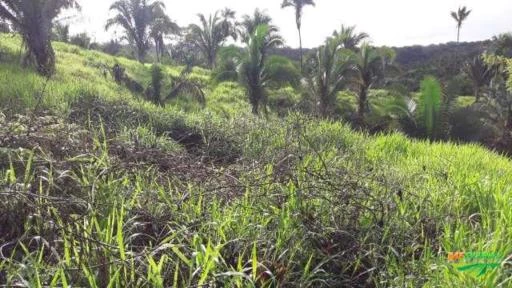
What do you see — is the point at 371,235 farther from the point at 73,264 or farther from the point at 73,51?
the point at 73,51

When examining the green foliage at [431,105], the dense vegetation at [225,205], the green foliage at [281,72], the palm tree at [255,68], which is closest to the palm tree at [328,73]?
the green foliage at [281,72]

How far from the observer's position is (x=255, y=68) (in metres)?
16.2

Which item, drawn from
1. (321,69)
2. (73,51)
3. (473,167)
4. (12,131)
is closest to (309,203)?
(12,131)

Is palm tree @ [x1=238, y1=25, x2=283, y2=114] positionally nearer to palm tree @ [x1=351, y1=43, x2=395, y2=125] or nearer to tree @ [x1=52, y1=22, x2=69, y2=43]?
palm tree @ [x1=351, y1=43, x2=395, y2=125]

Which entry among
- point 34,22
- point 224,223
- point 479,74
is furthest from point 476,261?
point 479,74

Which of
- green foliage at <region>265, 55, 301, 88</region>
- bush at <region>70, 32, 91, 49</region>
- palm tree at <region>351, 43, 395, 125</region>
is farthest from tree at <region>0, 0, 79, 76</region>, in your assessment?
bush at <region>70, 32, 91, 49</region>

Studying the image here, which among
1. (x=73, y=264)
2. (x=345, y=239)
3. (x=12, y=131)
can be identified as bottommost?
(x=345, y=239)

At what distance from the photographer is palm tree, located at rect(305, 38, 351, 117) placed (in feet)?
53.6

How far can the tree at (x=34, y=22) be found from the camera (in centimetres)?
1346

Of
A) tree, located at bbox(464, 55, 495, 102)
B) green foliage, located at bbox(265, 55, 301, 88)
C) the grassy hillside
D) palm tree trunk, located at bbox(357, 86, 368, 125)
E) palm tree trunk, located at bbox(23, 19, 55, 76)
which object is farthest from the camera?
tree, located at bbox(464, 55, 495, 102)

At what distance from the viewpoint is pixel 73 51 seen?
939 inches

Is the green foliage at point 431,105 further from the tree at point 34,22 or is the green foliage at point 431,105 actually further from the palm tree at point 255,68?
the tree at point 34,22

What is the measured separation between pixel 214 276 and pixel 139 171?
192 centimetres

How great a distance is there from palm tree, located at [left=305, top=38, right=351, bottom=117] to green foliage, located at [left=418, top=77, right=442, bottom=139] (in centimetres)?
364
